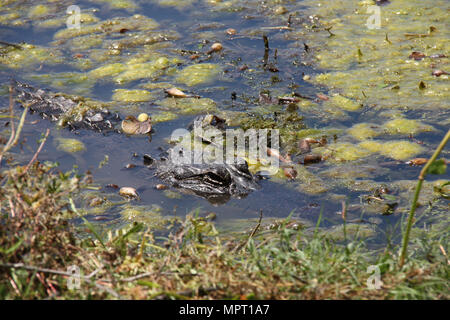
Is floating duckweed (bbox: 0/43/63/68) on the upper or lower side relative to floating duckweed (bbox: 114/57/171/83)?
upper

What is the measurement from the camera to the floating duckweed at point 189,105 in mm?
5043

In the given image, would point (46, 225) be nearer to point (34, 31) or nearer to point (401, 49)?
point (401, 49)

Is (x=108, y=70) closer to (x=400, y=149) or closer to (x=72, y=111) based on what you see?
(x=72, y=111)

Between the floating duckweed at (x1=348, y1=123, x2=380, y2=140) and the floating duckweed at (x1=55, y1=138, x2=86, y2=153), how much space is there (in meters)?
2.28

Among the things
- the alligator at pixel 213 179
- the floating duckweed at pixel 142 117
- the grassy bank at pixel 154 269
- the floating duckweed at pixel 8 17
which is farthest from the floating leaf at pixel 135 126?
the floating duckweed at pixel 8 17

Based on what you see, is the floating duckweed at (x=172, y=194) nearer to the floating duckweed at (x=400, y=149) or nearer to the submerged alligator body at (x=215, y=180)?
the submerged alligator body at (x=215, y=180)

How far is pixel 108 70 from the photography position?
5.81m

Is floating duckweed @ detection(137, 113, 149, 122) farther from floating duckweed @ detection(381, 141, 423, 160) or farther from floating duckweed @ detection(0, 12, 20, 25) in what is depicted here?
floating duckweed @ detection(0, 12, 20, 25)

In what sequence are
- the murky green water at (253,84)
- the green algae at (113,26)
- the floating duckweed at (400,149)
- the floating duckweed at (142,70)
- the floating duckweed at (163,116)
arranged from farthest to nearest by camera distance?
the green algae at (113,26) < the floating duckweed at (142,70) < the floating duckweed at (163,116) < the floating duckweed at (400,149) < the murky green water at (253,84)

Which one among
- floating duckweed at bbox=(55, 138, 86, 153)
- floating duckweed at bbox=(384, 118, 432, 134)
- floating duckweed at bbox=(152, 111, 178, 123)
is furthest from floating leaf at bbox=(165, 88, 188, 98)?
floating duckweed at bbox=(384, 118, 432, 134)

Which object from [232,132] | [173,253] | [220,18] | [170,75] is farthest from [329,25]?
[173,253]

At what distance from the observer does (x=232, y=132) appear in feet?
15.2

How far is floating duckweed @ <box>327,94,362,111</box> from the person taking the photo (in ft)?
16.3

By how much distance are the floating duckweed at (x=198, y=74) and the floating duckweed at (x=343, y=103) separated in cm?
129
